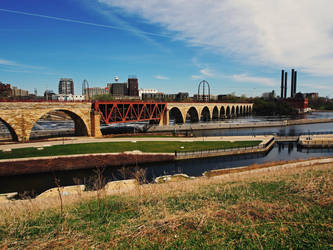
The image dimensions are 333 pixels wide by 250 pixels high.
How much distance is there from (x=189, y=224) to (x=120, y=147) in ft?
96.8

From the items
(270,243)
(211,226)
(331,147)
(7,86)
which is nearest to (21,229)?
(211,226)

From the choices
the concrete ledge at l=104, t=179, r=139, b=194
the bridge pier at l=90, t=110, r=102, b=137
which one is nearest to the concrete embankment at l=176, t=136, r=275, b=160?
the concrete ledge at l=104, t=179, r=139, b=194

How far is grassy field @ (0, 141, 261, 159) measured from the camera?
2888cm

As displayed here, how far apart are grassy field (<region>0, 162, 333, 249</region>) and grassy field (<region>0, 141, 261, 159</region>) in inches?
972

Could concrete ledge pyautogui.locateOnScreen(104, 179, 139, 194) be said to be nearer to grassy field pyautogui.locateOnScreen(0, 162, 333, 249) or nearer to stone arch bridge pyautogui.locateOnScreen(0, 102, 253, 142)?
grassy field pyautogui.locateOnScreen(0, 162, 333, 249)

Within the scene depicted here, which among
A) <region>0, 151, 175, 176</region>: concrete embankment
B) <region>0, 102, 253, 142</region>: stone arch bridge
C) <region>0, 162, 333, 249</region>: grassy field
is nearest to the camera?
<region>0, 162, 333, 249</region>: grassy field

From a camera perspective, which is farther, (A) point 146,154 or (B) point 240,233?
(A) point 146,154

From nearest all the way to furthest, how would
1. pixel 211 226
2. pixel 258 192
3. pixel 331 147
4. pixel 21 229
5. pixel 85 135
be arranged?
1. pixel 211 226
2. pixel 21 229
3. pixel 258 192
4. pixel 331 147
5. pixel 85 135

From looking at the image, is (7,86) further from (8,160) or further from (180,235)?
(180,235)

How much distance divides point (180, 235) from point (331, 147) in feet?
166

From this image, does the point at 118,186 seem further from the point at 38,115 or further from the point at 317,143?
the point at 317,143

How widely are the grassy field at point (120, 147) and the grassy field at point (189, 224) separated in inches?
972

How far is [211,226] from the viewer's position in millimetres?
5430

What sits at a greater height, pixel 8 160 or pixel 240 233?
pixel 240 233
